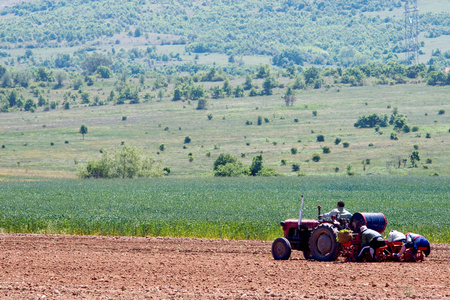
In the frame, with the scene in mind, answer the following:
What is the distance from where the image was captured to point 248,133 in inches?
4439

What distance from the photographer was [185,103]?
482ft

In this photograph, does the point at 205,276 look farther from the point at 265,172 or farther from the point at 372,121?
the point at 372,121

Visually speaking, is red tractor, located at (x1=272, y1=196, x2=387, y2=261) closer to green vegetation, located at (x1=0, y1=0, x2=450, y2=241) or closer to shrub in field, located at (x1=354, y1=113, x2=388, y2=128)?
green vegetation, located at (x1=0, y1=0, x2=450, y2=241)

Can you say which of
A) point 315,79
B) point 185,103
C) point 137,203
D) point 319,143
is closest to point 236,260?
point 137,203

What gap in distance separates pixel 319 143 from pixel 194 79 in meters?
96.0

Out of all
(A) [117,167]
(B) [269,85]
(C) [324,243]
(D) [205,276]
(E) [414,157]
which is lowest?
(A) [117,167]

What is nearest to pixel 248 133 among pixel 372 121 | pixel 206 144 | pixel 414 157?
pixel 206 144

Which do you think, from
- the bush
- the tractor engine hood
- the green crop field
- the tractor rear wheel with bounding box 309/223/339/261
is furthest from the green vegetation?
the tractor rear wheel with bounding box 309/223/339/261

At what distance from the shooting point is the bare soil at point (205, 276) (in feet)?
43.4

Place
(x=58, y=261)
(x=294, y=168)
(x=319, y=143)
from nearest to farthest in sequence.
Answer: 1. (x=58, y=261)
2. (x=294, y=168)
3. (x=319, y=143)

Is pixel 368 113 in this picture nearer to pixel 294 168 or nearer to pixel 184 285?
pixel 294 168

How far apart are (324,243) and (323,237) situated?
0.17 meters

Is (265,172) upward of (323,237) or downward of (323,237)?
downward

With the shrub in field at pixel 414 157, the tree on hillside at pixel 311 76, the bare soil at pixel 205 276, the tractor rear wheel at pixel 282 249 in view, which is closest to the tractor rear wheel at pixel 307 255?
the bare soil at pixel 205 276
